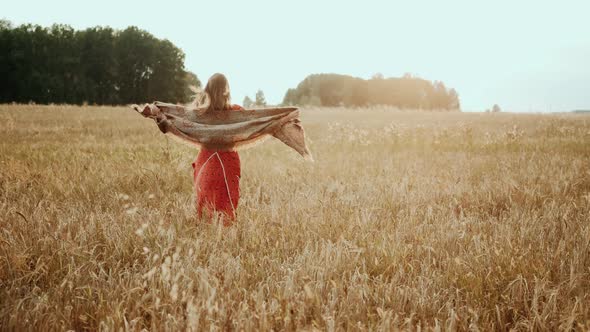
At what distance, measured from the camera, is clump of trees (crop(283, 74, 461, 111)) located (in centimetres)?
7006

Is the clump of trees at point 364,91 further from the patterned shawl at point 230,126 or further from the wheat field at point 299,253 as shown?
the patterned shawl at point 230,126

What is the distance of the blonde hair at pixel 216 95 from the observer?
3.32 metres

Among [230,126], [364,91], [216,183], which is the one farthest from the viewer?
[364,91]

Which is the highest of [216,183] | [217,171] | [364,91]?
[364,91]

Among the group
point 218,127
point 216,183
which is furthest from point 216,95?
point 216,183

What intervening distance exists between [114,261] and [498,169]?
5.58m

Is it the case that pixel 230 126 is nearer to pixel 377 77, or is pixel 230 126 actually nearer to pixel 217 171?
pixel 217 171

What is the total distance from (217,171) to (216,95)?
2.21 feet

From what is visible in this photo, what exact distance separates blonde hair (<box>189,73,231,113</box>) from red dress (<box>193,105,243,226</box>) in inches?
5.3

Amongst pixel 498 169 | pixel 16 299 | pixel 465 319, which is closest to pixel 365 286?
pixel 465 319

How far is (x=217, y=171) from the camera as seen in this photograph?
348cm

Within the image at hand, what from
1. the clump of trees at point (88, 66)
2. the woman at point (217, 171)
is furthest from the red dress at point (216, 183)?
the clump of trees at point (88, 66)

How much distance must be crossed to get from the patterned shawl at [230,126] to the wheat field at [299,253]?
0.62 metres

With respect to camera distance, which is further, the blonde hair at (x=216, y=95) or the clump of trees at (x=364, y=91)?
the clump of trees at (x=364, y=91)
